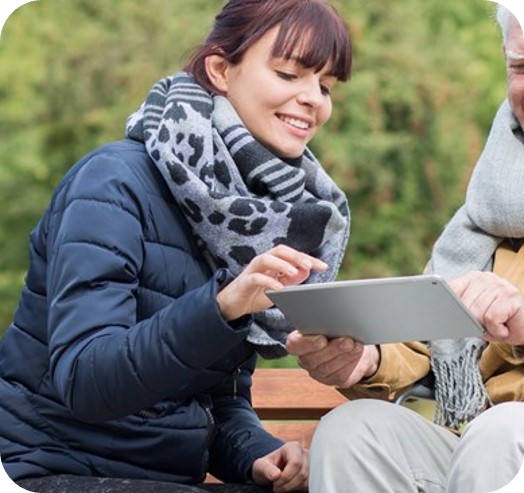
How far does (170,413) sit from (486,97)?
472 centimetres

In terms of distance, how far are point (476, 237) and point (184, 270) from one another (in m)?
0.70

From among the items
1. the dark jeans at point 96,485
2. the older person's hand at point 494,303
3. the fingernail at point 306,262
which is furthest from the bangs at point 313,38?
the dark jeans at point 96,485

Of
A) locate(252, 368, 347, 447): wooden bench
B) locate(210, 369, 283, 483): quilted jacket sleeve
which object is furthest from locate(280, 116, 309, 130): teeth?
locate(252, 368, 347, 447): wooden bench

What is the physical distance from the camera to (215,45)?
9.90 feet

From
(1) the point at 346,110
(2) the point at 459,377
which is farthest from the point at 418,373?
(1) the point at 346,110

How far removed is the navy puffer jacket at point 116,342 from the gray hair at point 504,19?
84cm

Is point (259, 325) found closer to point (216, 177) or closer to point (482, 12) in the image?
point (216, 177)

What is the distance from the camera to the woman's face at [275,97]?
2939 mm

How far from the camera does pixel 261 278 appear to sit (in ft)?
7.90

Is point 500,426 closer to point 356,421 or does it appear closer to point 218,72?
point 356,421

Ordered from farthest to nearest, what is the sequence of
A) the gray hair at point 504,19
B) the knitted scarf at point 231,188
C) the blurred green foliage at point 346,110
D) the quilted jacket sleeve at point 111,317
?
the blurred green foliage at point 346,110 → the gray hair at point 504,19 → the knitted scarf at point 231,188 → the quilted jacket sleeve at point 111,317

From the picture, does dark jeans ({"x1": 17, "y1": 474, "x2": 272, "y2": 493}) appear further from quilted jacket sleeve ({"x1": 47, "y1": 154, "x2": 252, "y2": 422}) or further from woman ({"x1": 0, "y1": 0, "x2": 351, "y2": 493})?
quilted jacket sleeve ({"x1": 47, "y1": 154, "x2": 252, "y2": 422})

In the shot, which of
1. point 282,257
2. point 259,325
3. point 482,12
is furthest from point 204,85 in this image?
point 482,12

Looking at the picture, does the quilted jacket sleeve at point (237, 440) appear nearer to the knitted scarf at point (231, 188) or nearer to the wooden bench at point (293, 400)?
the knitted scarf at point (231, 188)
